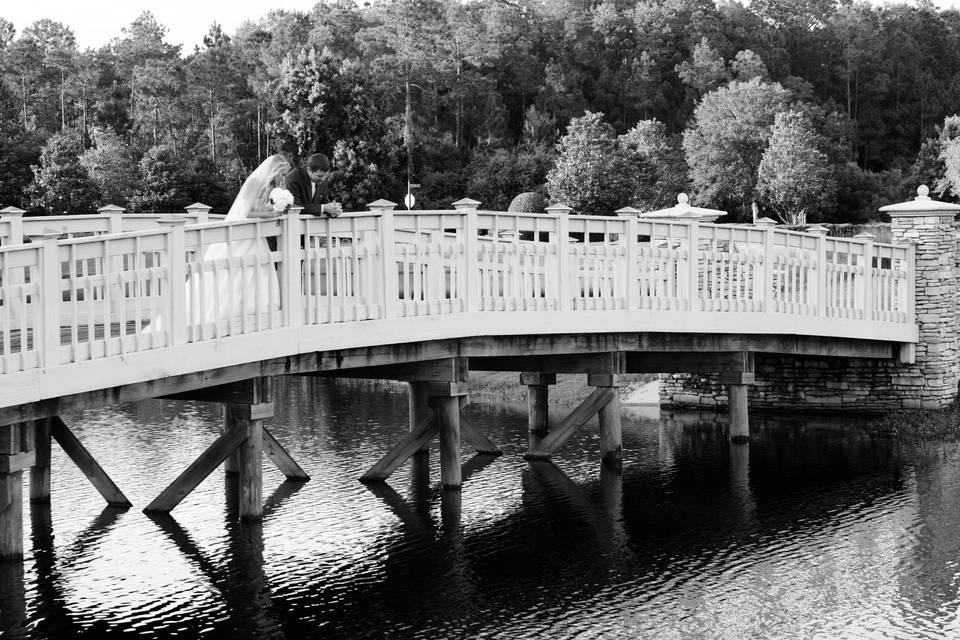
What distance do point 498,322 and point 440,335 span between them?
982 millimetres

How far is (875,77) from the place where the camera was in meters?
112

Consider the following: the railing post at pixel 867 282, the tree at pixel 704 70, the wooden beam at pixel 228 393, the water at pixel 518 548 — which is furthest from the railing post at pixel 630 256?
the tree at pixel 704 70

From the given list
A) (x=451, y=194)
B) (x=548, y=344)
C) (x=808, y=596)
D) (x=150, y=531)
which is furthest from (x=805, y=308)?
(x=451, y=194)

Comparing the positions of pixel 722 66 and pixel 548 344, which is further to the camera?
pixel 722 66

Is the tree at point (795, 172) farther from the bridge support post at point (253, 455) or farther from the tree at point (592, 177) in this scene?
the bridge support post at point (253, 455)

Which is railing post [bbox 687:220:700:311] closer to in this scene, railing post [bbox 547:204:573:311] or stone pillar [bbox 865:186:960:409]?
railing post [bbox 547:204:573:311]

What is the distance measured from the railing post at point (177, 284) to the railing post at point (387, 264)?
2800mm

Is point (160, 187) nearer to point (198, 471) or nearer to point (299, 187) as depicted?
point (198, 471)

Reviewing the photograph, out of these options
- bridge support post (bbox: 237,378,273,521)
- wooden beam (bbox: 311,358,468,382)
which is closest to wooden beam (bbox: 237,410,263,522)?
bridge support post (bbox: 237,378,273,521)

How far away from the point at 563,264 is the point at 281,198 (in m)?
4.63

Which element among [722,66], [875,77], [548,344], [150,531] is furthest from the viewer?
[875,77]

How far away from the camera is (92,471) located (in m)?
16.7

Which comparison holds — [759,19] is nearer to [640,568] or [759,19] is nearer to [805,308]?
[805,308]

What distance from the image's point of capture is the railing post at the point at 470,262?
1658 centimetres
